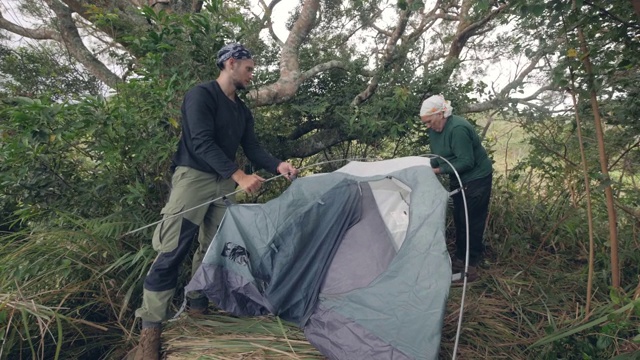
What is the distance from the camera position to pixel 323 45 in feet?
19.8

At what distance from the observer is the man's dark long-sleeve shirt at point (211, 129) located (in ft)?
8.18

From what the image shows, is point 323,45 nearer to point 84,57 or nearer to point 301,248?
point 84,57

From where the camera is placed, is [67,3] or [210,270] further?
[67,3]

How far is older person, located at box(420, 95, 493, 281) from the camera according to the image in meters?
3.39

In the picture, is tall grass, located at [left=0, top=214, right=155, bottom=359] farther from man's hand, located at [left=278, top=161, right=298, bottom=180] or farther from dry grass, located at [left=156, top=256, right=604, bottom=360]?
man's hand, located at [left=278, top=161, right=298, bottom=180]

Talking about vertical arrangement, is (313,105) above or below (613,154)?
above

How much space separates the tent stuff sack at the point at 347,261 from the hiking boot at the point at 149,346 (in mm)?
353

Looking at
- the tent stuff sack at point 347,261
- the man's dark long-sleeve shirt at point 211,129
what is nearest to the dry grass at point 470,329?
the tent stuff sack at point 347,261

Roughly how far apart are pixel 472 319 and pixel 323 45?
442 centimetres

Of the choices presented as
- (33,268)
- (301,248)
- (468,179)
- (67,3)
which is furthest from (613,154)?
(67,3)

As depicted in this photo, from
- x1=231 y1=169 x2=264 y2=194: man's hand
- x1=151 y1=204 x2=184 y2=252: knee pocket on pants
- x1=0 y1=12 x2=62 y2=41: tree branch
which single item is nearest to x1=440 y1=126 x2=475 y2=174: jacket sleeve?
x1=231 y1=169 x2=264 y2=194: man's hand

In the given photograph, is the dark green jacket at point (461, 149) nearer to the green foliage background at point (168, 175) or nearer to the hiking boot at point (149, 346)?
the green foliage background at point (168, 175)

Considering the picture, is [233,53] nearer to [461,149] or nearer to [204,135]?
[204,135]

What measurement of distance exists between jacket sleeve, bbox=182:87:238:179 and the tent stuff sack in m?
0.32
